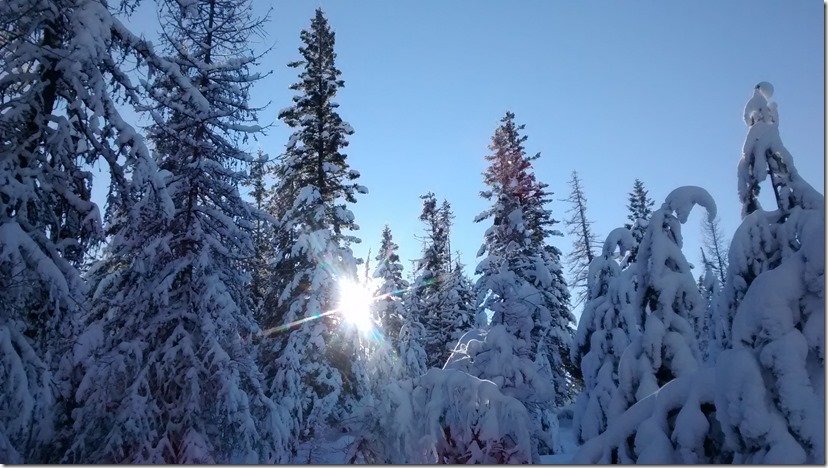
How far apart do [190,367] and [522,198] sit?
1730 centimetres

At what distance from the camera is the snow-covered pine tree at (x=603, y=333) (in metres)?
10.1

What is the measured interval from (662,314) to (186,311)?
9114 millimetres

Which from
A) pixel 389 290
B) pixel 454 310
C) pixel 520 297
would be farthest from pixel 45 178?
pixel 454 310

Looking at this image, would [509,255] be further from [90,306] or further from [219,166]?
[90,306]

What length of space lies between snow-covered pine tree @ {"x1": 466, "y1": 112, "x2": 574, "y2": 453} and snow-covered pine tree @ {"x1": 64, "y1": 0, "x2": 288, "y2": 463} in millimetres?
5765

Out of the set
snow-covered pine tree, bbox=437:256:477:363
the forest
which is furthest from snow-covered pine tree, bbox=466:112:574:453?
snow-covered pine tree, bbox=437:256:477:363

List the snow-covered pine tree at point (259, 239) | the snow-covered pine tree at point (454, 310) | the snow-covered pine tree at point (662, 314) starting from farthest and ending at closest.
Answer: the snow-covered pine tree at point (454, 310)
the snow-covered pine tree at point (259, 239)
the snow-covered pine tree at point (662, 314)

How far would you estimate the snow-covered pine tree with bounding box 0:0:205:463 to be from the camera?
5617 mm

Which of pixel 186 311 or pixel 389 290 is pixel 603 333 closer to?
pixel 186 311

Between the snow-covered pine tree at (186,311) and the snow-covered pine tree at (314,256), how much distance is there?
11.5 ft

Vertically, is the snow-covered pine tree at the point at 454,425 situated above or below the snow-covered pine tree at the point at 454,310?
below

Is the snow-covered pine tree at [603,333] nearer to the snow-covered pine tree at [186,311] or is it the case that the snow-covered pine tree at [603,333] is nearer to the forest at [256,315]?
the forest at [256,315]

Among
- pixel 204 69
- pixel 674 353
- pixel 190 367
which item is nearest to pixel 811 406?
pixel 674 353

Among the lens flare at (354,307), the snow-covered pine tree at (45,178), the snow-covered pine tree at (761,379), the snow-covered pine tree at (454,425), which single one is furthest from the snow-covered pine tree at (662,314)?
the lens flare at (354,307)
